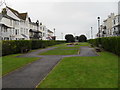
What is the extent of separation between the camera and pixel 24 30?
5262 centimetres

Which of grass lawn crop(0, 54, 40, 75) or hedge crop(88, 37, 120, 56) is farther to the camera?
hedge crop(88, 37, 120, 56)

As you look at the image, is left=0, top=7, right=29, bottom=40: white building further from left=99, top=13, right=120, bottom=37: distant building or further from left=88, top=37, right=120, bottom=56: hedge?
left=99, top=13, right=120, bottom=37: distant building

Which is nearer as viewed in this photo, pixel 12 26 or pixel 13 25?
pixel 12 26

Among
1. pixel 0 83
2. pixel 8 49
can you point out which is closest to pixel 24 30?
pixel 8 49

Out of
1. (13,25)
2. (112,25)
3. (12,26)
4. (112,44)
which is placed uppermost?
(112,25)

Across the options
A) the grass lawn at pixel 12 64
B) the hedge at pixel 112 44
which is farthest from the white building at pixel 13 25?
the hedge at pixel 112 44

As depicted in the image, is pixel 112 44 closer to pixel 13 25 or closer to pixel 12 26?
pixel 12 26

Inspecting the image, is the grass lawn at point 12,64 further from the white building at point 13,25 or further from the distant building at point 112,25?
the distant building at point 112,25

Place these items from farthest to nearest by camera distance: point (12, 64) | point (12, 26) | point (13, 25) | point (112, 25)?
point (112, 25) → point (13, 25) → point (12, 26) → point (12, 64)

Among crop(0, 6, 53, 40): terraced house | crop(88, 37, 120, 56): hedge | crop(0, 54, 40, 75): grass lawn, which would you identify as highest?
crop(0, 6, 53, 40): terraced house

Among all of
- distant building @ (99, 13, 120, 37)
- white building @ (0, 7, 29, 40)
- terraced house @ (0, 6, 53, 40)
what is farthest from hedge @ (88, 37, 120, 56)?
distant building @ (99, 13, 120, 37)

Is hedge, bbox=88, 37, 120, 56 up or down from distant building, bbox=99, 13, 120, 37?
down

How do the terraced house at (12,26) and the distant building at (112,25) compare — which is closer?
the terraced house at (12,26)

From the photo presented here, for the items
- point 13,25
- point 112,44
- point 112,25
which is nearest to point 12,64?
point 112,44
